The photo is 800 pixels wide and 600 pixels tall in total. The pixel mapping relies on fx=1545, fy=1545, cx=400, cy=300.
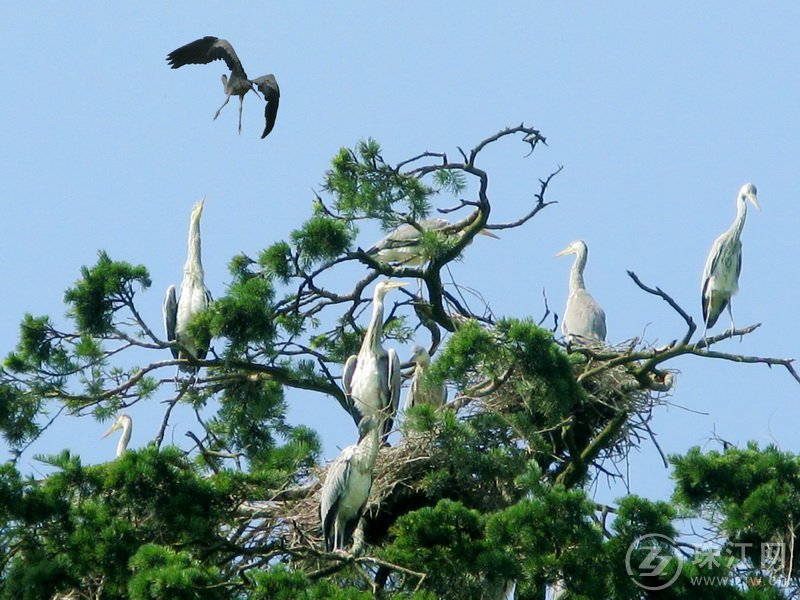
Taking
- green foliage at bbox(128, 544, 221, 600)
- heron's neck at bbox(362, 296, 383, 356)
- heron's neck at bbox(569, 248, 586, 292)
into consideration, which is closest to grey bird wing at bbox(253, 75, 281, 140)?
heron's neck at bbox(362, 296, 383, 356)

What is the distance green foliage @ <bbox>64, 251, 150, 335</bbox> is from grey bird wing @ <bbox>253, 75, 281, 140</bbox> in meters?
1.50

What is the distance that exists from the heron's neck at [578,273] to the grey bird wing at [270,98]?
2954 millimetres

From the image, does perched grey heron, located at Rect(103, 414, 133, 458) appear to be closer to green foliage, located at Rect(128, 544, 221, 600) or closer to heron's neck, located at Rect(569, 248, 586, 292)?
heron's neck, located at Rect(569, 248, 586, 292)

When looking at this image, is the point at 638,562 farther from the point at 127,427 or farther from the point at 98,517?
the point at 127,427

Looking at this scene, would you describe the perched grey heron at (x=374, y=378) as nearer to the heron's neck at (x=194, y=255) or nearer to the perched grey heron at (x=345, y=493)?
the perched grey heron at (x=345, y=493)

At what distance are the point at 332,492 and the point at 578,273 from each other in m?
3.88

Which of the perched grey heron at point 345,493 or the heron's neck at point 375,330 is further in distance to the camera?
the heron's neck at point 375,330

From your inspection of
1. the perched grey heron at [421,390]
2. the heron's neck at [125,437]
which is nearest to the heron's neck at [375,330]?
the perched grey heron at [421,390]

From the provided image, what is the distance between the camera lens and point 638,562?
643 centimetres

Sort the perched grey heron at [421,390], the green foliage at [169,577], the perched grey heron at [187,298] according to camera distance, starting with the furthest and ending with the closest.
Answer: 1. the perched grey heron at [187,298]
2. the perched grey heron at [421,390]
3. the green foliage at [169,577]

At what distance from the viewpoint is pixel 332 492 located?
807cm

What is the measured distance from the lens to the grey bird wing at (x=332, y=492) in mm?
7977

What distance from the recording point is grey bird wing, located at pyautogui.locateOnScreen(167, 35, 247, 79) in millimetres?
9250

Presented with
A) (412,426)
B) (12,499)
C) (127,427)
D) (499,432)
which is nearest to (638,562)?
(412,426)
